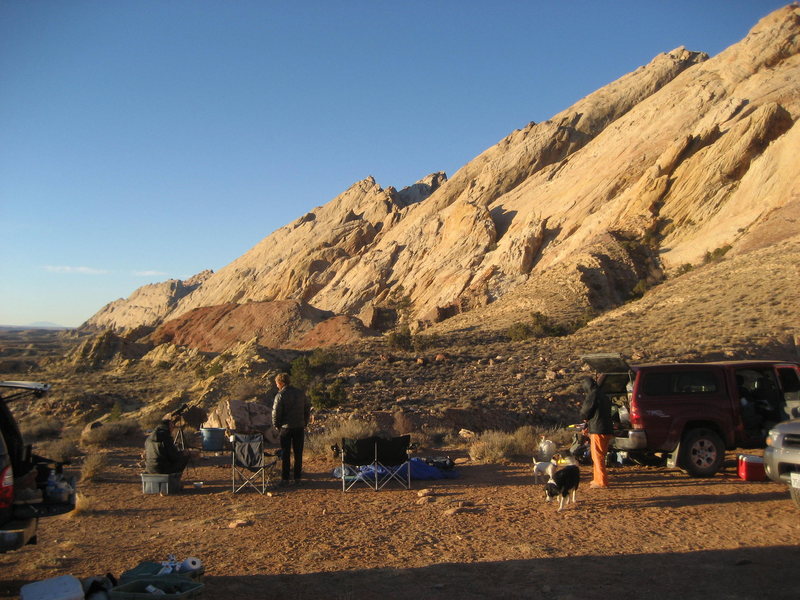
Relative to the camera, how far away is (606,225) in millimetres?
44656

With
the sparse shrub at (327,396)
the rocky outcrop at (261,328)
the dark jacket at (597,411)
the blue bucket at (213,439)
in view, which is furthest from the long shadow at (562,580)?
the rocky outcrop at (261,328)

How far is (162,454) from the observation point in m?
11.0

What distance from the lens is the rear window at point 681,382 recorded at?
10492 millimetres

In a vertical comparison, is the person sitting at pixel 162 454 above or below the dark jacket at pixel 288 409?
below

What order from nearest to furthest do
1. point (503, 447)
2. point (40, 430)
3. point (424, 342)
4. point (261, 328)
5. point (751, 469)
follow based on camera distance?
point (751, 469) < point (503, 447) < point (40, 430) < point (424, 342) < point (261, 328)

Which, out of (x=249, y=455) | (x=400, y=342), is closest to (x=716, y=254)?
(x=400, y=342)

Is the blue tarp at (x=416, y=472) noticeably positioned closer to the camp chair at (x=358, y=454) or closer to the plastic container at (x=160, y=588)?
the camp chair at (x=358, y=454)

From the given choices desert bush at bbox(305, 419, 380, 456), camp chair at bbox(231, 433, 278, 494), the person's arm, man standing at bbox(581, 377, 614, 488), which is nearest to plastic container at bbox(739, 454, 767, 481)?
man standing at bbox(581, 377, 614, 488)

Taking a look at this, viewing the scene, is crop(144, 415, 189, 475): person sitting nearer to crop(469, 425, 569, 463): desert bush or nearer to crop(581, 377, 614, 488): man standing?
crop(469, 425, 569, 463): desert bush

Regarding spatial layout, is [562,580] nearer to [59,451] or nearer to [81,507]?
[81,507]

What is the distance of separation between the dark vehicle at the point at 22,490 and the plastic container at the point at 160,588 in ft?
3.58

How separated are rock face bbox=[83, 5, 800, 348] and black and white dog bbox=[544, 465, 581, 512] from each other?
27.5 metres

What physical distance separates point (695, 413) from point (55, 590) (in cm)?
887

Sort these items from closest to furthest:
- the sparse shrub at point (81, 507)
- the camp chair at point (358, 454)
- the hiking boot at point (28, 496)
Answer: the hiking boot at point (28, 496)
the sparse shrub at point (81, 507)
the camp chair at point (358, 454)
